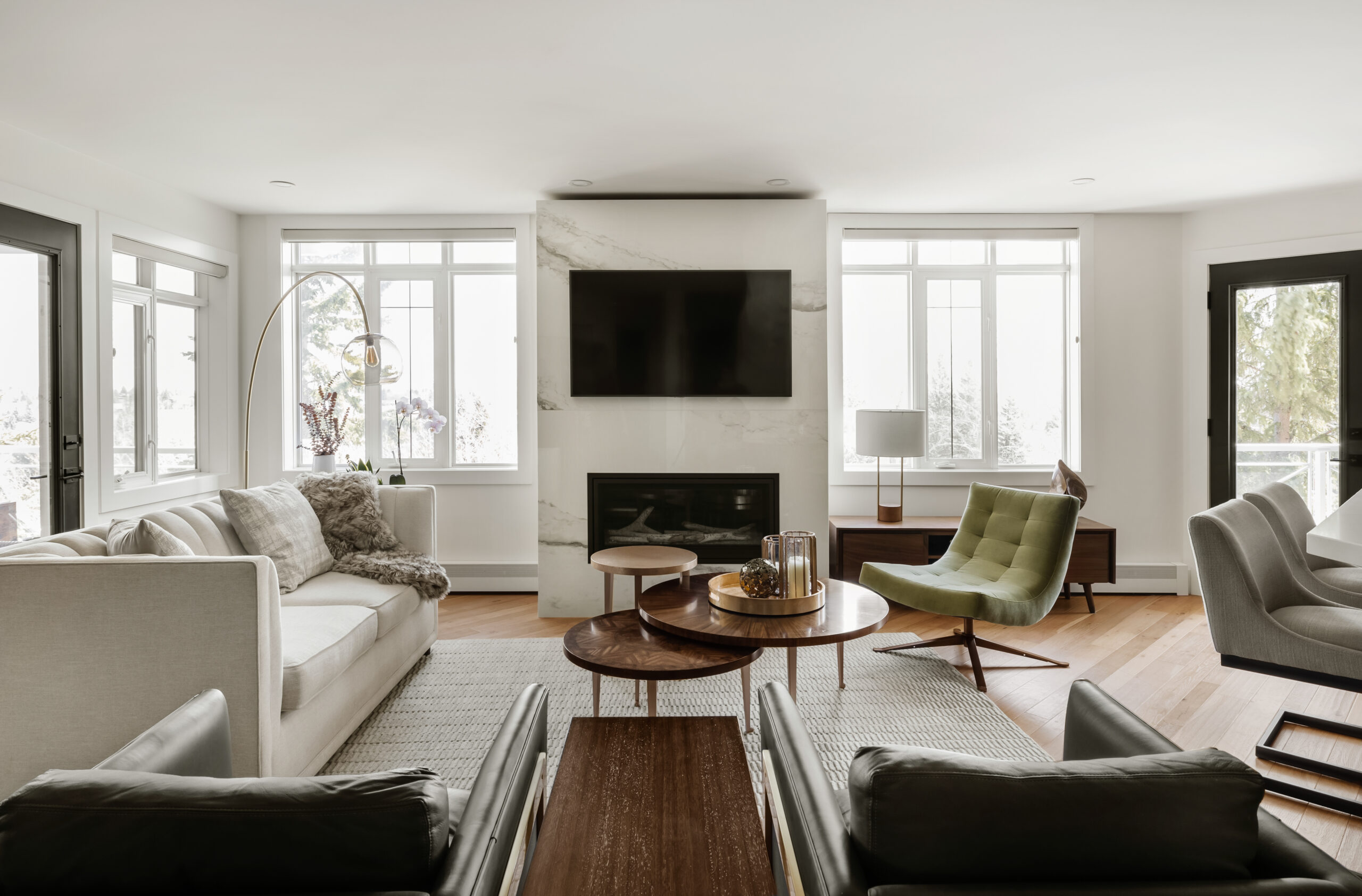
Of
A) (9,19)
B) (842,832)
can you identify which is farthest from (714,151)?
(842,832)

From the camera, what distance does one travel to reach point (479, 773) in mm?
1197

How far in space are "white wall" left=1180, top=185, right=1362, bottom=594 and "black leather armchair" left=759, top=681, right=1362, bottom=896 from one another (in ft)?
13.4

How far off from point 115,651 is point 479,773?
4.54 feet

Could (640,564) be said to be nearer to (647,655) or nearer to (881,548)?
(647,655)

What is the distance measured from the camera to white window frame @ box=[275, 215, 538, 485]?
484cm

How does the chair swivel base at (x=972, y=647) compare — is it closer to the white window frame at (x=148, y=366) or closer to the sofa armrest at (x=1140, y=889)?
the sofa armrest at (x=1140, y=889)

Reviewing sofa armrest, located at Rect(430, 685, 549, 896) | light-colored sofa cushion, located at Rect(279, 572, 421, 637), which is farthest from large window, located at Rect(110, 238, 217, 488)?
sofa armrest, located at Rect(430, 685, 549, 896)

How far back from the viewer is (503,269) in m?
4.92

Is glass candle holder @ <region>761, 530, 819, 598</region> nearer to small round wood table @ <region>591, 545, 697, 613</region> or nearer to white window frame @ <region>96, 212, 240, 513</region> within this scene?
small round wood table @ <region>591, 545, 697, 613</region>

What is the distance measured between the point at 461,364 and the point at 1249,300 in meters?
5.09

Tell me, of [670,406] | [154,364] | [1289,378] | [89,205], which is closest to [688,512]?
[670,406]

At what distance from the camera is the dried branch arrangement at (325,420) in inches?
181

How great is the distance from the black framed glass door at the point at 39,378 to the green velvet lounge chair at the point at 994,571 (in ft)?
12.6

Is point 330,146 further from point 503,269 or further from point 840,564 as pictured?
point 840,564
